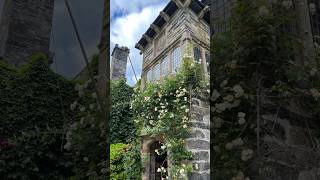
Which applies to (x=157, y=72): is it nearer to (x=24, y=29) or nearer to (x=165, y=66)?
(x=165, y=66)

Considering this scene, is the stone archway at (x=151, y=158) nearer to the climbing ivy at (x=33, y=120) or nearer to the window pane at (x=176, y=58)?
the window pane at (x=176, y=58)

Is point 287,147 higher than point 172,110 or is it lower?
lower

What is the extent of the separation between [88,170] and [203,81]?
1.11 m

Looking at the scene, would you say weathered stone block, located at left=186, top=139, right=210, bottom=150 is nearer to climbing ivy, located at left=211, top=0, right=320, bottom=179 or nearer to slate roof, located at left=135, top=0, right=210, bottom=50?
climbing ivy, located at left=211, top=0, right=320, bottom=179

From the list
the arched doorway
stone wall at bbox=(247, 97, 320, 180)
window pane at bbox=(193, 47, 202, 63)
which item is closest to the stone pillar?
stone wall at bbox=(247, 97, 320, 180)

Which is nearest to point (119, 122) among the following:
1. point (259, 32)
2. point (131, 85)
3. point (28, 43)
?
point (131, 85)

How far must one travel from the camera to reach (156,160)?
1765 millimetres

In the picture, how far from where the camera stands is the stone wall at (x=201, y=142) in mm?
1665

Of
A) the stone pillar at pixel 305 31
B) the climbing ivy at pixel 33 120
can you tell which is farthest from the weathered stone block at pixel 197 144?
the climbing ivy at pixel 33 120

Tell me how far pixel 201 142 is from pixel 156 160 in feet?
0.76

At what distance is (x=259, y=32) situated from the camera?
2088mm

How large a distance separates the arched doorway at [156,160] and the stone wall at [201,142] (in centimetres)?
15

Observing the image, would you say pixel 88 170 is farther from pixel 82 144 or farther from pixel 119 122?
pixel 119 122

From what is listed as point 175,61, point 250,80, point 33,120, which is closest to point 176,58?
point 175,61
